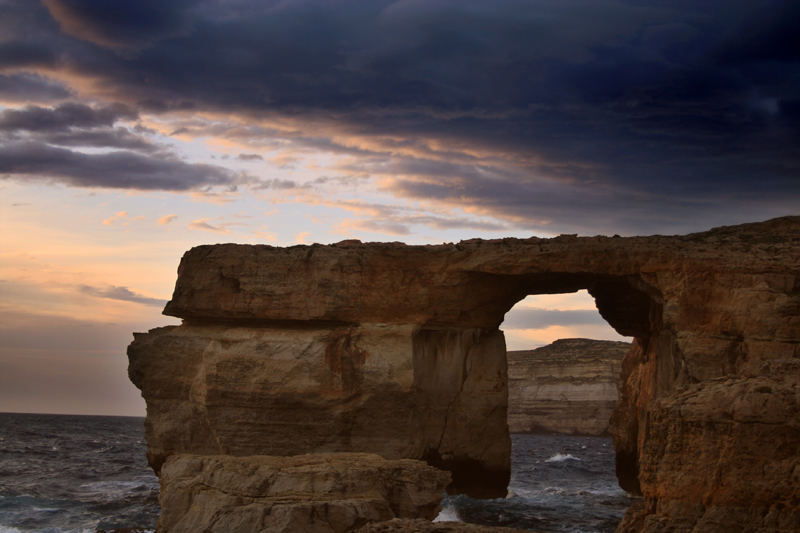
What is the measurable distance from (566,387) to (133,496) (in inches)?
1791

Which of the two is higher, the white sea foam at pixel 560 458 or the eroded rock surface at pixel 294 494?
the eroded rock surface at pixel 294 494

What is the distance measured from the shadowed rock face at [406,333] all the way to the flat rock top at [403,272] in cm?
3

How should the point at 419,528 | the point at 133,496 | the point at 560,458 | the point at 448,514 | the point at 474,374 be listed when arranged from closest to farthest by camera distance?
1. the point at 419,528
2. the point at 448,514
3. the point at 474,374
4. the point at 133,496
5. the point at 560,458

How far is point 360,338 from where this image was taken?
21.1 meters

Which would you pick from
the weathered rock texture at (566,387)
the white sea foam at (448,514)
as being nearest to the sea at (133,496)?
the white sea foam at (448,514)

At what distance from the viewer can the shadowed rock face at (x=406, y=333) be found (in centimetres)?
1931

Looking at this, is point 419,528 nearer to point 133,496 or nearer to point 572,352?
point 133,496

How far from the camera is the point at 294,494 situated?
37.8 ft

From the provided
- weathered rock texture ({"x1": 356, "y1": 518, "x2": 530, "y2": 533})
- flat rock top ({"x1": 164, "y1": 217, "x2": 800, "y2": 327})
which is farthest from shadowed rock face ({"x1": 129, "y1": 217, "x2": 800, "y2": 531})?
weathered rock texture ({"x1": 356, "y1": 518, "x2": 530, "y2": 533})

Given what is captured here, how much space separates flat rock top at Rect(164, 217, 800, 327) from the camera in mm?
20625

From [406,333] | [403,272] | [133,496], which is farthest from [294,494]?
[133,496]

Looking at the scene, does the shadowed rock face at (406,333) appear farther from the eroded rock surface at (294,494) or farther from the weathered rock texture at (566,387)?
the weathered rock texture at (566,387)

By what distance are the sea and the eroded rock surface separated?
27.3 ft

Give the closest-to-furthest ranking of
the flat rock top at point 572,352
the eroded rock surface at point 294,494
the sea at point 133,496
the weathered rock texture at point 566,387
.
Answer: the eroded rock surface at point 294,494 < the sea at point 133,496 < the weathered rock texture at point 566,387 < the flat rock top at point 572,352
